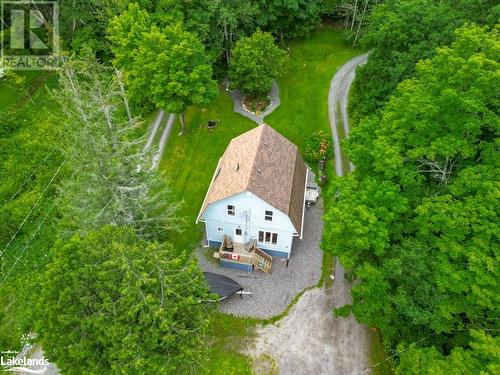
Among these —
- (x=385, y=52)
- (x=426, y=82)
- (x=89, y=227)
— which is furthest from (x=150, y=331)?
(x=385, y=52)

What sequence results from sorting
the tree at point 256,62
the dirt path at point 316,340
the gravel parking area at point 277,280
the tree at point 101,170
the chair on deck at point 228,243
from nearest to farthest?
the tree at point 101,170 → the dirt path at point 316,340 → the gravel parking area at point 277,280 → the chair on deck at point 228,243 → the tree at point 256,62

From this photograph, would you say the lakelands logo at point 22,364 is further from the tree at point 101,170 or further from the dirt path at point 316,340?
the dirt path at point 316,340

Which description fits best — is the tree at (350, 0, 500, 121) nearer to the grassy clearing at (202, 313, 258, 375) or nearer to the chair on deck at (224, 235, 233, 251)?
the chair on deck at (224, 235, 233, 251)

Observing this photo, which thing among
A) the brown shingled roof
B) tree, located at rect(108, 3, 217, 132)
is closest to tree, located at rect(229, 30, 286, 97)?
tree, located at rect(108, 3, 217, 132)

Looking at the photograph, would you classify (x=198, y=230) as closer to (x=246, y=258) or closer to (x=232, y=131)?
(x=246, y=258)

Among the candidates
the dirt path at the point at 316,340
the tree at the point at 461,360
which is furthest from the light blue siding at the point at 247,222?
the tree at the point at 461,360
